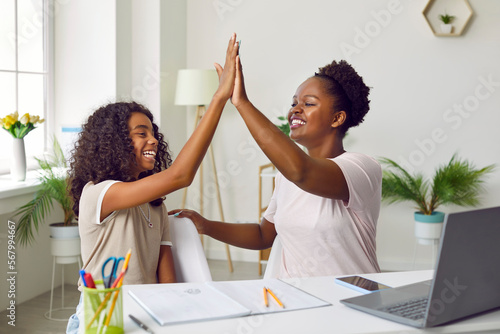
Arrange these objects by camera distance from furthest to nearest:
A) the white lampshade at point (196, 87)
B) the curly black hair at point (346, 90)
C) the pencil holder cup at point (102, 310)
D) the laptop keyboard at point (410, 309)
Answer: the white lampshade at point (196, 87) < the curly black hair at point (346, 90) < the laptop keyboard at point (410, 309) < the pencil holder cup at point (102, 310)

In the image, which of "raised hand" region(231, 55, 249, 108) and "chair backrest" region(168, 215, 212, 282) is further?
"chair backrest" region(168, 215, 212, 282)

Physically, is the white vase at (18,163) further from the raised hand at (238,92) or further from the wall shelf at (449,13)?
the wall shelf at (449,13)

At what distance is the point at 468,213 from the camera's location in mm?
1162

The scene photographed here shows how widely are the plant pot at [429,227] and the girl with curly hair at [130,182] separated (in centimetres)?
263

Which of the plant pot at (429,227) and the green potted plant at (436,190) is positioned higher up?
the green potted plant at (436,190)

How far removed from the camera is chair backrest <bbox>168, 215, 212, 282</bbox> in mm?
1896

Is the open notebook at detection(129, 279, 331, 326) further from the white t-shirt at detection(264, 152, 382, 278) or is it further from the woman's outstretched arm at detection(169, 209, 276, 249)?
the woman's outstretched arm at detection(169, 209, 276, 249)

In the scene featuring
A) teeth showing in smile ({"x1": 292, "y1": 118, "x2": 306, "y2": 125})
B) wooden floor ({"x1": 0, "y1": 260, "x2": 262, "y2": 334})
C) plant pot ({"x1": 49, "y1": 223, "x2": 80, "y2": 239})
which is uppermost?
teeth showing in smile ({"x1": 292, "y1": 118, "x2": 306, "y2": 125})

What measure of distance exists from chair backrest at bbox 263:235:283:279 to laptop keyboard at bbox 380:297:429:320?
68cm

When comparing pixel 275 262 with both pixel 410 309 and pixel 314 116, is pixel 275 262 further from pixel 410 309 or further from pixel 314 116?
pixel 410 309

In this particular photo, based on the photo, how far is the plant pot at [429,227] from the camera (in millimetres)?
4117

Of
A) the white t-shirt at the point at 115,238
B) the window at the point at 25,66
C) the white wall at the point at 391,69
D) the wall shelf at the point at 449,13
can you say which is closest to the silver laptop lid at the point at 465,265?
the white t-shirt at the point at 115,238

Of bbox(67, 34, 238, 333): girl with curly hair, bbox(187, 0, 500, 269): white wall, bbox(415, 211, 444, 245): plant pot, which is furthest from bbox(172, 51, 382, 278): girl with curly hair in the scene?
bbox(187, 0, 500, 269): white wall

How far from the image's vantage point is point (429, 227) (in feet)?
13.5
